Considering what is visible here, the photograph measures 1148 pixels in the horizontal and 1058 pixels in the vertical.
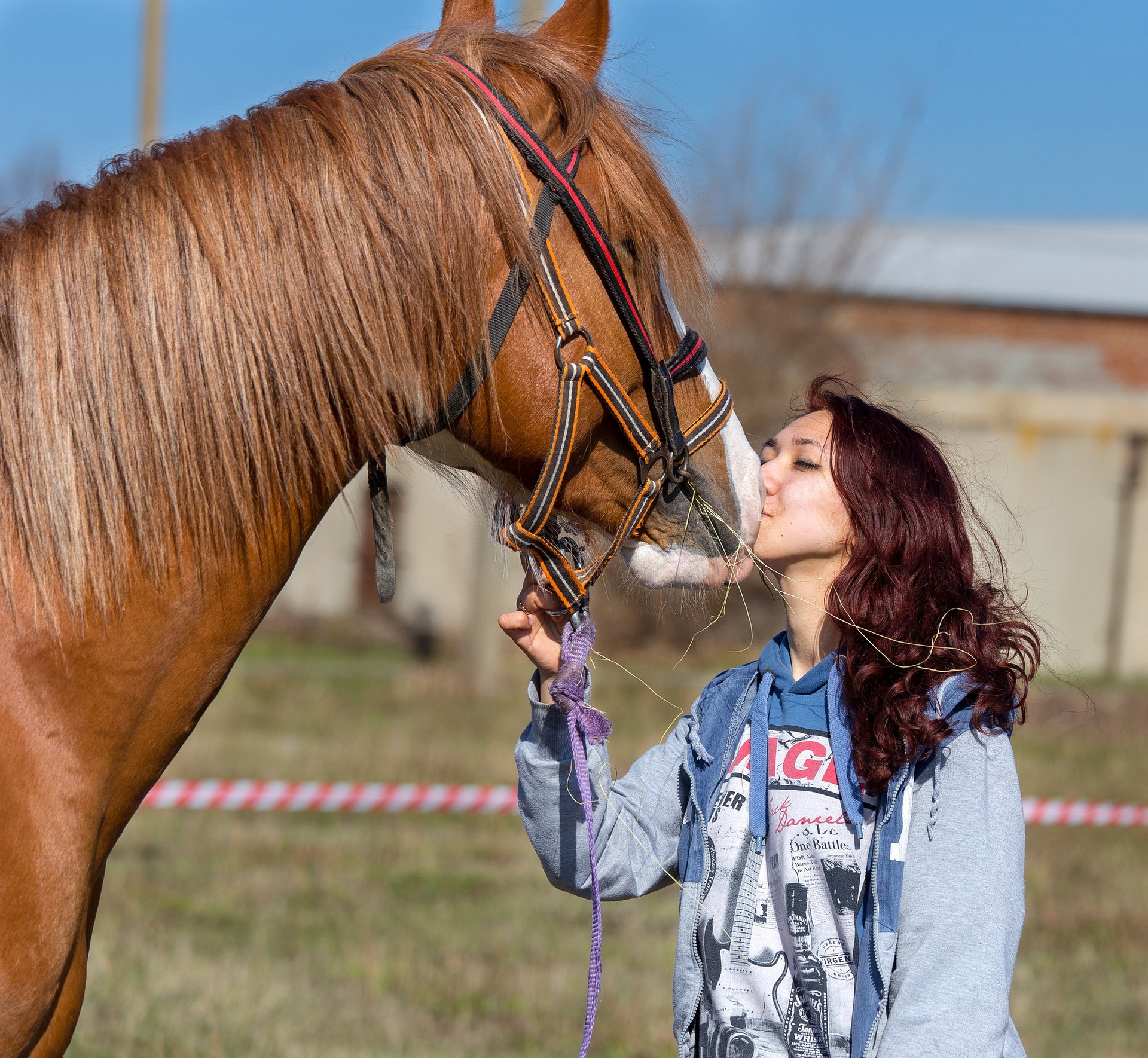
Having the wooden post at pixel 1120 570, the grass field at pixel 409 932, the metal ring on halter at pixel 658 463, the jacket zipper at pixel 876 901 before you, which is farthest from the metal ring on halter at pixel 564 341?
the wooden post at pixel 1120 570

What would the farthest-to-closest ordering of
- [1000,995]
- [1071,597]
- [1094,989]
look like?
[1071,597] < [1094,989] < [1000,995]

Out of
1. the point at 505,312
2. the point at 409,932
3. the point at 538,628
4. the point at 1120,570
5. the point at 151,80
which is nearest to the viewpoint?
the point at 505,312

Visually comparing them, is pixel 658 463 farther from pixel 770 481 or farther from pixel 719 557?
pixel 770 481

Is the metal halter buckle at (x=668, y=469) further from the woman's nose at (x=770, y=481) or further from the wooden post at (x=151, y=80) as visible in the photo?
the wooden post at (x=151, y=80)

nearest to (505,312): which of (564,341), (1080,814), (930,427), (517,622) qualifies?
(564,341)

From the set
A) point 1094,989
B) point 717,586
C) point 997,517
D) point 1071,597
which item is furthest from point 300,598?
point 717,586

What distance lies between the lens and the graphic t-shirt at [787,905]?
1701 millimetres

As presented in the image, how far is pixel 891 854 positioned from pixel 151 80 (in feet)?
31.5

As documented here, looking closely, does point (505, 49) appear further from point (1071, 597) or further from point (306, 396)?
point (1071, 597)

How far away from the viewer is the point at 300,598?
1402 cm

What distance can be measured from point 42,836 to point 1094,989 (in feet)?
13.6

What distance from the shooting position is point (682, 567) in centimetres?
182

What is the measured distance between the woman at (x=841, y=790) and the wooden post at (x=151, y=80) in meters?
8.72

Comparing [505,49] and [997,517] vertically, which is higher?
[997,517]
